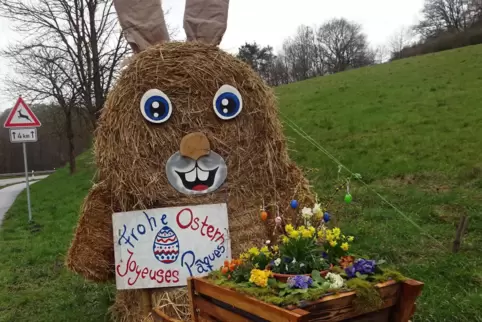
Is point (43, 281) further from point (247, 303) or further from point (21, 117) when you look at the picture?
point (21, 117)

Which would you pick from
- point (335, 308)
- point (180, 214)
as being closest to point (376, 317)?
point (335, 308)

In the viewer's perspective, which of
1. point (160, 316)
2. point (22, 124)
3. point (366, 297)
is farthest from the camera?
point (22, 124)

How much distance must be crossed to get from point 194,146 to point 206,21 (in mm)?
1079

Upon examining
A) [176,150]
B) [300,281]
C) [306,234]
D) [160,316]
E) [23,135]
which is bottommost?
[160,316]

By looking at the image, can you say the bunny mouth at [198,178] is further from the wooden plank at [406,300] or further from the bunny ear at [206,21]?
the wooden plank at [406,300]

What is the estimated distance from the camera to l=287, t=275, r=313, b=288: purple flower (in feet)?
6.71

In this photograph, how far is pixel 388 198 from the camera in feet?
23.3

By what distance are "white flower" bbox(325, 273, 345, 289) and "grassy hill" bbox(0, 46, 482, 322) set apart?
1717 millimetres

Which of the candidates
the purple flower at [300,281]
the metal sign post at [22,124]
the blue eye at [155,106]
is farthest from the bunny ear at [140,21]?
the metal sign post at [22,124]

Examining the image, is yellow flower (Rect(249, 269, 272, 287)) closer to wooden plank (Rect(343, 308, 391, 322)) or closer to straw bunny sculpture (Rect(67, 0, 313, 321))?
wooden plank (Rect(343, 308, 391, 322))

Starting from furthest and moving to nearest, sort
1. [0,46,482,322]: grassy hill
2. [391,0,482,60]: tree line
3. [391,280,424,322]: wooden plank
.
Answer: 1. [391,0,482,60]: tree line
2. [0,46,482,322]: grassy hill
3. [391,280,424,322]: wooden plank

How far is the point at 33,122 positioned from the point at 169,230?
7.29 meters

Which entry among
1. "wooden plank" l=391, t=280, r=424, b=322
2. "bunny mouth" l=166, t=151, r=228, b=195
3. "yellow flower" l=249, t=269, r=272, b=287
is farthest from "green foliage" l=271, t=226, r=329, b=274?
"bunny mouth" l=166, t=151, r=228, b=195

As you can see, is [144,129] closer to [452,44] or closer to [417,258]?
[417,258]
